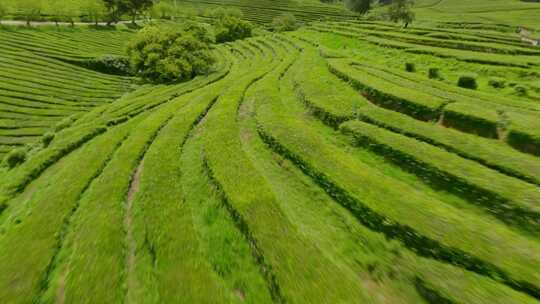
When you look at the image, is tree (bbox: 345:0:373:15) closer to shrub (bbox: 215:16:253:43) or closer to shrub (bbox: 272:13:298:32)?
shrub (bbox: 272:13:298:32)

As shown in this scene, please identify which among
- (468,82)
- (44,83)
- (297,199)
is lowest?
(44,83)

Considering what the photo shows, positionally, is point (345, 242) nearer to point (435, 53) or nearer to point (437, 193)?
point (437, 193)

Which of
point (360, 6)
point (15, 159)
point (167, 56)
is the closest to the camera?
point (15, 159)

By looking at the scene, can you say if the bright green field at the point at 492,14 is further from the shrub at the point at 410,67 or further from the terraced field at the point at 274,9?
the shrub at the point at 410,67

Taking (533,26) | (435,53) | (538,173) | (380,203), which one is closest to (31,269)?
(380,203)

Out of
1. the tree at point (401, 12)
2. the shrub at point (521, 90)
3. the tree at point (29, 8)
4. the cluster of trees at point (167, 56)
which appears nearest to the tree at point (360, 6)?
the tree at point (401, 12)

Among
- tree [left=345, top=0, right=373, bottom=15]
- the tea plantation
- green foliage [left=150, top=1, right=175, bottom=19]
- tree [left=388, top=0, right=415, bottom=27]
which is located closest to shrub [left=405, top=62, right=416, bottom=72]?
the tea plantation

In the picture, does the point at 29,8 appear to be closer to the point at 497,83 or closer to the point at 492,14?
the point at 497,83

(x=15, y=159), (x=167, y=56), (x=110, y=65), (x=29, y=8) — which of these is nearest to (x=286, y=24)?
(x=167, y=56)
